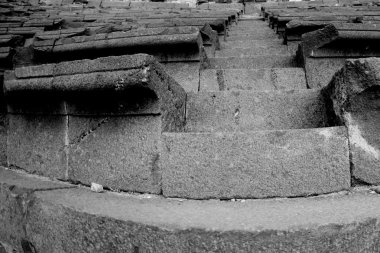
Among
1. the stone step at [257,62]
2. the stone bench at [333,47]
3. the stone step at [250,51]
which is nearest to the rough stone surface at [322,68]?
the stone bench at [333,47]

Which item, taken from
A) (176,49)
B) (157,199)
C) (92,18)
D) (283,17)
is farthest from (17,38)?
(283,17)

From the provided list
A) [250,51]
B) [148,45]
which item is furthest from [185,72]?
[250,51]

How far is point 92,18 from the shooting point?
13.8 feet

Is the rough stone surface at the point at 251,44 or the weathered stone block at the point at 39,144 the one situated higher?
the rough stone surface at the point at 251,44

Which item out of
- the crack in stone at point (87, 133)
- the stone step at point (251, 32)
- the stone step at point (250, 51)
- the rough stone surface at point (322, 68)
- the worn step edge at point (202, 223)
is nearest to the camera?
the worn step edge at point (202, 223)

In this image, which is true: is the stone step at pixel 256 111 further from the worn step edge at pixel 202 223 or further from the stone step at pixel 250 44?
the stone step at pixel 250 44

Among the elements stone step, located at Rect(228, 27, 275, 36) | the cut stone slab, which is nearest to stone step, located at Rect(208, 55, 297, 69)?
stone step, located at Rect(228, 27, 275, 36)

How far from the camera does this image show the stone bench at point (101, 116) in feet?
4.90

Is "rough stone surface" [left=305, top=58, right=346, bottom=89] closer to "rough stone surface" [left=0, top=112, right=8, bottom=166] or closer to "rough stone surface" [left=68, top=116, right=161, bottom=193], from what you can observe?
"rough stone surface" [left=68, top=116, right=161, bottom=193]

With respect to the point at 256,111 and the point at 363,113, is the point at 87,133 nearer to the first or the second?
Result: the point at 256,111

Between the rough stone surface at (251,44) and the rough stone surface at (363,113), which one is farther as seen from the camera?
the rough stone surface at (251,44)

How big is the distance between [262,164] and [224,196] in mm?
223

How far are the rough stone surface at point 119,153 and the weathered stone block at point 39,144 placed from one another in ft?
0.45

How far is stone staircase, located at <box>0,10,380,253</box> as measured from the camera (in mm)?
1131
